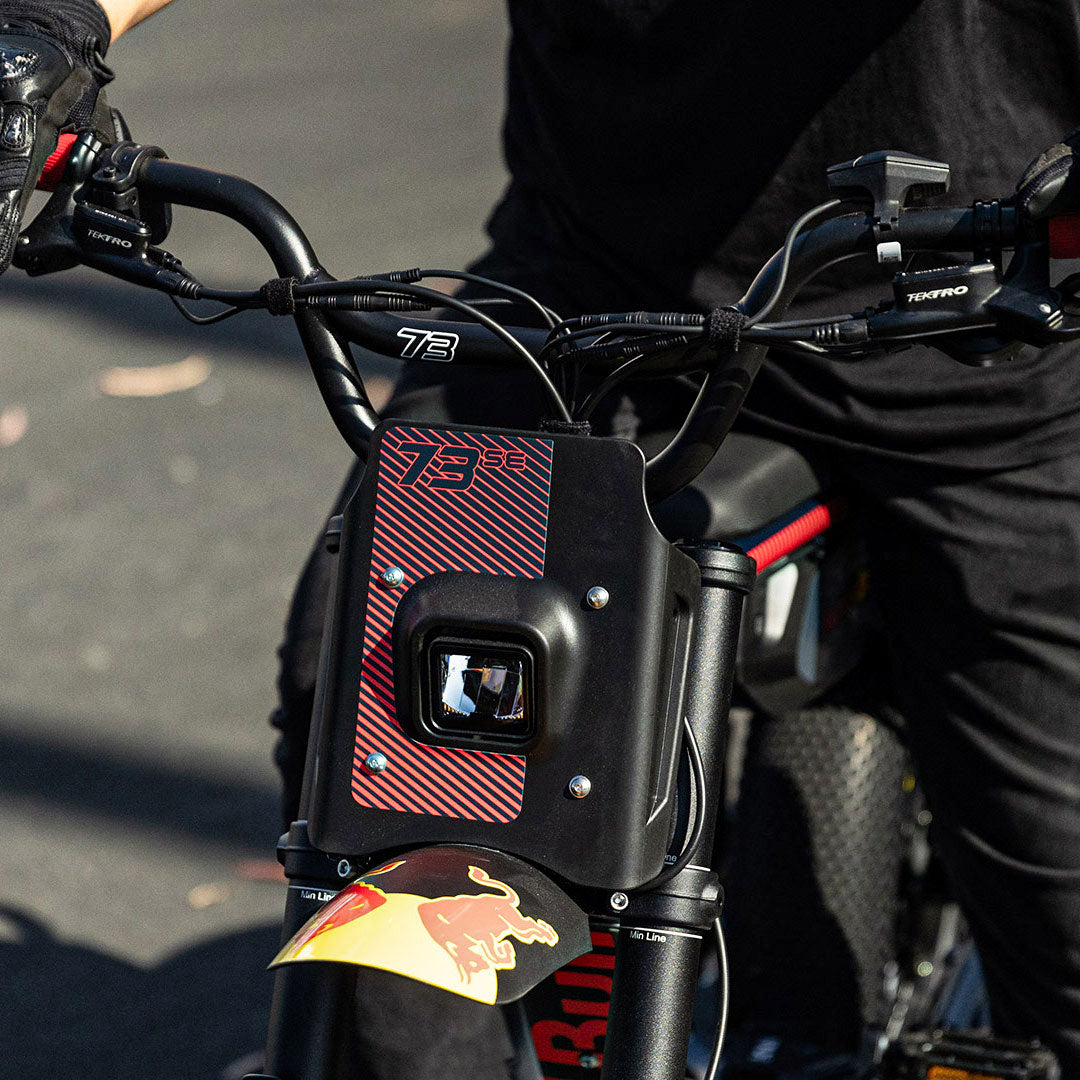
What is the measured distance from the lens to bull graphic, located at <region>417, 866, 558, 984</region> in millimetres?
1152

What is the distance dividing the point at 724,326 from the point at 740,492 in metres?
0.49

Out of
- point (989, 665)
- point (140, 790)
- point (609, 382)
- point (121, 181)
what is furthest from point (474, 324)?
point (140, 790)

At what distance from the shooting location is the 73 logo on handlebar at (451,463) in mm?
1305

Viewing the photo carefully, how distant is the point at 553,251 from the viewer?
1.96m

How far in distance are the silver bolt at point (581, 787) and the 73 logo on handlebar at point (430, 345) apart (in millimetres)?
427

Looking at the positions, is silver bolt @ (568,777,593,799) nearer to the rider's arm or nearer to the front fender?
the front fender

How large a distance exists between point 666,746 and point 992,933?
86 centimetres

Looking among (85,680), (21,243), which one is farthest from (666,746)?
(85,680)

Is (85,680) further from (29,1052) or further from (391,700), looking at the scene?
(391,700)

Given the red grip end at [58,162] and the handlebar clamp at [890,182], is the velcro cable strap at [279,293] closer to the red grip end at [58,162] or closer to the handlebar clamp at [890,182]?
the red grip end at [58,162]

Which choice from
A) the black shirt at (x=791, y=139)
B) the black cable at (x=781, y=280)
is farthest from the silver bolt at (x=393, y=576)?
the black shirt at (x=791, y=139)

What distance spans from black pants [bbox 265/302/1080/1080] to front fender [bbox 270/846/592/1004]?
70cm

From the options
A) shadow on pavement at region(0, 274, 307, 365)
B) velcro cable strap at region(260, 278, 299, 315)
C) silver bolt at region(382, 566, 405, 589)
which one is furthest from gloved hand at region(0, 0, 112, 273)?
shadow on pavement at region(0, 274, 307, 365)

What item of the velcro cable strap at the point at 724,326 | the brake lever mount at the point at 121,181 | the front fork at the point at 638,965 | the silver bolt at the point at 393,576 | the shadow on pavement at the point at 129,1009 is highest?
the brake lever mount at the point at 121,181
